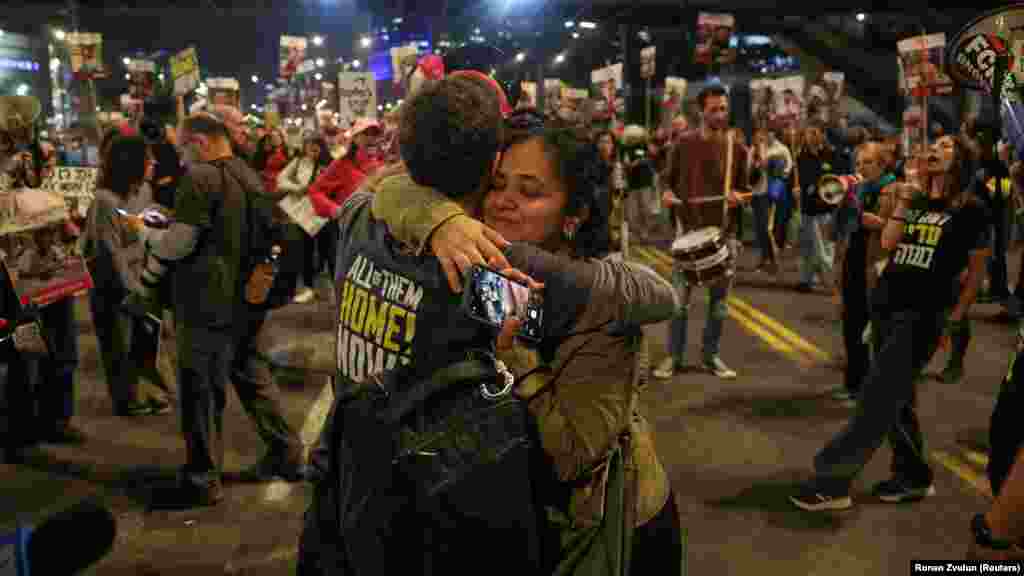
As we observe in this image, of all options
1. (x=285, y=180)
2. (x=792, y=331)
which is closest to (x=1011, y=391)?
(x=792, y=331)

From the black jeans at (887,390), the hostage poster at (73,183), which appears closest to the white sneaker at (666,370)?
the black jeans at (887,390)

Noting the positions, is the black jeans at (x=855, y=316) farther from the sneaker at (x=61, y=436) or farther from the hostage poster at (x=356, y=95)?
the hostage poster at (x=356, y=95)

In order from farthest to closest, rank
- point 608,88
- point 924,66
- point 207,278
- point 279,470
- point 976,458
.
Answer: point 608,88 < point 924,66 < point 976,458 < point 279,470 < point 207,278

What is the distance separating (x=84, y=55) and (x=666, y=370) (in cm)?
1104

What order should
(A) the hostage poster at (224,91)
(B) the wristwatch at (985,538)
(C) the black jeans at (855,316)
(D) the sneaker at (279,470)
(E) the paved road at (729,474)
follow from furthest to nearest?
(A) the hostage poster at (224,91)
(C) the black jeans at (855,316)
(D) the sneaker at (279,470)
(E) the paved road at (729,474)
(B) the wristwatch at (985,538)

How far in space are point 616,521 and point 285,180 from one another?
8.34 metres

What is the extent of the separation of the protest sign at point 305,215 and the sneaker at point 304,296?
3265 mm

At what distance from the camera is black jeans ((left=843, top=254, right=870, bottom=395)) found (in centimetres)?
673

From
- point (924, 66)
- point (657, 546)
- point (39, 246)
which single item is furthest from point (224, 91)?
point (657, 546)

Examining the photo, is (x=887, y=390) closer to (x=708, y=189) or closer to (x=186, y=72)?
(x=708, y=189)

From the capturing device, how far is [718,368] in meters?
7.93

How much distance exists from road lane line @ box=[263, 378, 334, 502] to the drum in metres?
2.77

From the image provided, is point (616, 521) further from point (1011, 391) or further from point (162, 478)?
point (162, 478)

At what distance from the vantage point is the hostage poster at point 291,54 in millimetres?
16625
